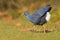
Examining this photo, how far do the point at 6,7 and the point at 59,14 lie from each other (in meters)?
4.17

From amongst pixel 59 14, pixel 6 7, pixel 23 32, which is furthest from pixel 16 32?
pixel 6 7

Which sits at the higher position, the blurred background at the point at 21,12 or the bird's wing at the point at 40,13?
the blurred background at the point at 21,12

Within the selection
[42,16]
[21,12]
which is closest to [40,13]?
[42,16]

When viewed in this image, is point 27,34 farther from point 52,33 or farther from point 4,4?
point 4,4

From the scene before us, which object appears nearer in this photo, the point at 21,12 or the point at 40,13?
the point at 40,13

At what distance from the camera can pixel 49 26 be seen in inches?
420

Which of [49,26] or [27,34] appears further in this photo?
[49,26]

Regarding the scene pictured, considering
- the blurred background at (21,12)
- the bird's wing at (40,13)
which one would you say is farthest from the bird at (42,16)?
the blurred background at (21,12)

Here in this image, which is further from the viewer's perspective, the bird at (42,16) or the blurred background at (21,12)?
the blurred background at (21,12)

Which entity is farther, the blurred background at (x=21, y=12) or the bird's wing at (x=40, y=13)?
the blurred background at (x=21, y=12)

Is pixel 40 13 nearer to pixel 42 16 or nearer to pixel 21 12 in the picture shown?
pixel 42 16

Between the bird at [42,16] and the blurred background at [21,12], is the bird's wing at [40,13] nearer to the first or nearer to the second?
the bird at [42,16]

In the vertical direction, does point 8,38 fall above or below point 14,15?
below

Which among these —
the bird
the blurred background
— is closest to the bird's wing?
the bird
